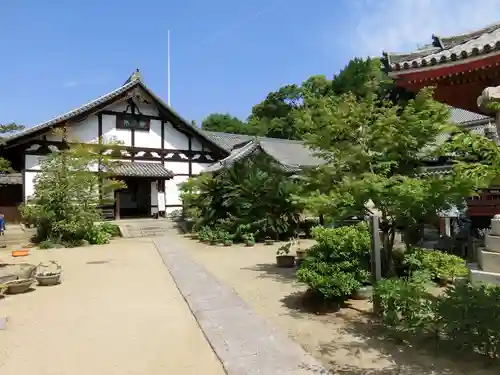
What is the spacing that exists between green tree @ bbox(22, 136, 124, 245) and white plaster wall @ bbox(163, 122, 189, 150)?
704 cm

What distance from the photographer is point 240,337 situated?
5.64m

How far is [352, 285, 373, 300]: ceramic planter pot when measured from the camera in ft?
23.8

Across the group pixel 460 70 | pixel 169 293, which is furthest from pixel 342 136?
pixel 169 293

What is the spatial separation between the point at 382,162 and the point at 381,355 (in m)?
4.05

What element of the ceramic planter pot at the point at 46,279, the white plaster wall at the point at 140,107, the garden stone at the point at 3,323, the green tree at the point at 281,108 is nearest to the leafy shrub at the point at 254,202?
the ceramic planter pot at the point at 46,279

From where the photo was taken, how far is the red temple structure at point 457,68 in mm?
5211

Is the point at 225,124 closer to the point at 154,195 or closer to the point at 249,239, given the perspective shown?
the point at 154,195

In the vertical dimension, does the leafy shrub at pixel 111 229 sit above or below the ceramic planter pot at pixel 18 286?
above

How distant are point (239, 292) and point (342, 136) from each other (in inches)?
159

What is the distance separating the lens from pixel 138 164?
77.0 feet

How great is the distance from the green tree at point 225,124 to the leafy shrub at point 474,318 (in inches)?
1967

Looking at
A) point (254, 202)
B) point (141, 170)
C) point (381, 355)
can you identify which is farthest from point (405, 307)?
point (141, 170)

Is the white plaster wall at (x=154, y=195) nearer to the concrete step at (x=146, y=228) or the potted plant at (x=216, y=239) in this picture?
the concrete step at (x=146, y=228)

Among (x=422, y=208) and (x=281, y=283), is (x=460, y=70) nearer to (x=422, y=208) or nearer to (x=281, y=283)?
(x=422, y=208)
